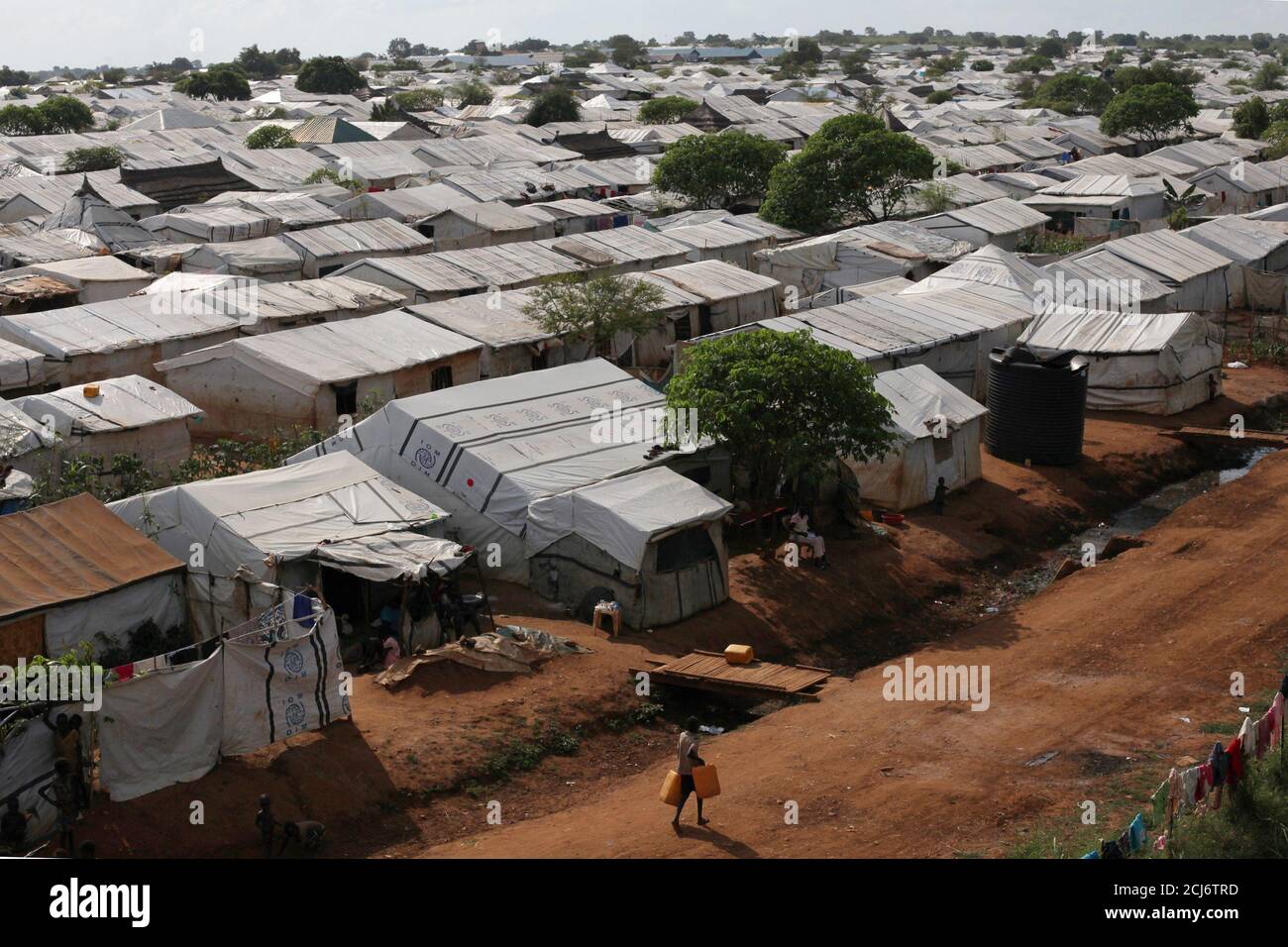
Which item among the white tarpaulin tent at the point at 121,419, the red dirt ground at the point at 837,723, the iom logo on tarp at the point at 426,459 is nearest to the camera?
the red dirt ground at the point at 837,723

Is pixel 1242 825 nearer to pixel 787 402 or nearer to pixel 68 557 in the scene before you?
pixel 787 402

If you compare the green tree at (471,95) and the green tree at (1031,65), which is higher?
the green tree at (1031,65)

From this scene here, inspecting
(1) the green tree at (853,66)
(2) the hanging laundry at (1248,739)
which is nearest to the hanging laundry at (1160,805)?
(2) the hanging laundry at (1248,739)

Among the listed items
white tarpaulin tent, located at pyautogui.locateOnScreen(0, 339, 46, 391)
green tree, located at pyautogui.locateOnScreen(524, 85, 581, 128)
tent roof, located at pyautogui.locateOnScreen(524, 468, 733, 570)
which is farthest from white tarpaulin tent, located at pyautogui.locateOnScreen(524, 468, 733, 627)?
green tree, located at pyautogui.locateOnScreen(524, 85, 581, 128)

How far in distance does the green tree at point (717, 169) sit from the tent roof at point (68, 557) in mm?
35156

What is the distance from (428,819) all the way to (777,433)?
30.6 ft

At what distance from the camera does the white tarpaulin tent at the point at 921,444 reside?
81.4ft

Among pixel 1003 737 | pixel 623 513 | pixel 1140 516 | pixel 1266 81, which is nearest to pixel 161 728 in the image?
pixel 623 513

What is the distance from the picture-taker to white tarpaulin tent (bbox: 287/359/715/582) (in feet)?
67.6

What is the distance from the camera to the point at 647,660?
18.4 m

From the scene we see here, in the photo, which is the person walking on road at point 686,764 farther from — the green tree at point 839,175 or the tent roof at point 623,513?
the green tree at point 839,175

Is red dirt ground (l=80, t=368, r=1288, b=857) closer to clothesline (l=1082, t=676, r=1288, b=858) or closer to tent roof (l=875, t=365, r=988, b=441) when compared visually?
clothesline (l=1082, t=676, r=1288, b=858)

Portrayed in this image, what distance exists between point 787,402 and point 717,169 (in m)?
29.1

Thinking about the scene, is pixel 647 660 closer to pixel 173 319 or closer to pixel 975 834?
pixel 975 834
